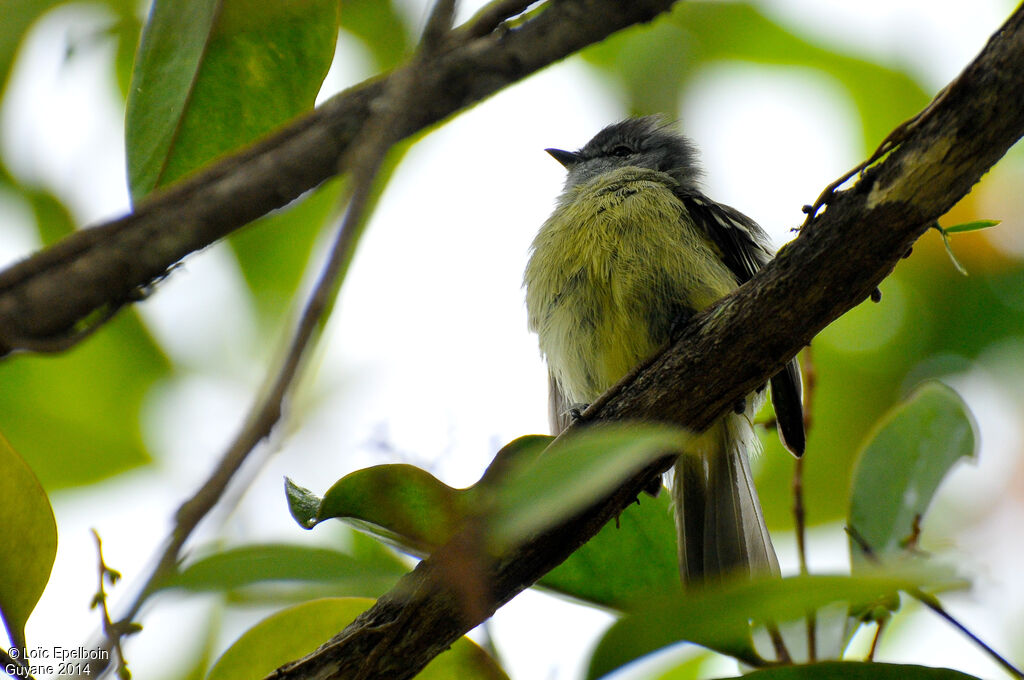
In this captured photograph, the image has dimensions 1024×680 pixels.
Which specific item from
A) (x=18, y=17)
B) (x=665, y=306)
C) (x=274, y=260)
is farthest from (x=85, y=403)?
(x=665, y=306)

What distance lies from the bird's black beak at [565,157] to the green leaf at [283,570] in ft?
9.94

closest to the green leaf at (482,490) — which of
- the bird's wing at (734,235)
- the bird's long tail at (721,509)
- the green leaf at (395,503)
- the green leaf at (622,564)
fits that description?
the green leaf at (395,503)

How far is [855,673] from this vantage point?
1603 millimetres

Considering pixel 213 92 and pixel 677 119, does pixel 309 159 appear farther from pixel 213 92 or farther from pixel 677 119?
pixel 677 119

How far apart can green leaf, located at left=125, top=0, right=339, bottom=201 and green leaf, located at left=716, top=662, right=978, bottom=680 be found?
147 centimetres

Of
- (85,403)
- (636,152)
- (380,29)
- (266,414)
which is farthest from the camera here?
(636,152)

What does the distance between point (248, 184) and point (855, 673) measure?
1343 mm

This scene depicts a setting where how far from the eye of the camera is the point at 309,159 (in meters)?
1.89

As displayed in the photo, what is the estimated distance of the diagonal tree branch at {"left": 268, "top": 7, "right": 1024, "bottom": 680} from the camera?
1.59 m

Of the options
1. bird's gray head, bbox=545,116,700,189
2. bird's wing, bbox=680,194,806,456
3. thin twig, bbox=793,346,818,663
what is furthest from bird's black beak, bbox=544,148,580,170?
thin twig, bbox=793,346,818,663

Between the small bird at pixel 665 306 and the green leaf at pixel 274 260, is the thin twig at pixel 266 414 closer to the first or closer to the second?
the small bird at pixel 665 306

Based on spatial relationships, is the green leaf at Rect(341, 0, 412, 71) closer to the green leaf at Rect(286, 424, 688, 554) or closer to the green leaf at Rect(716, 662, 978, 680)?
the green leaf at Rect(286, 424, 688, 554)

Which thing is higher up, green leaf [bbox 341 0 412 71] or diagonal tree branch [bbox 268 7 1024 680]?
green leaf [bbox 341 0 412 71]

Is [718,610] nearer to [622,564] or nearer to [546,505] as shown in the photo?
[546,505]
